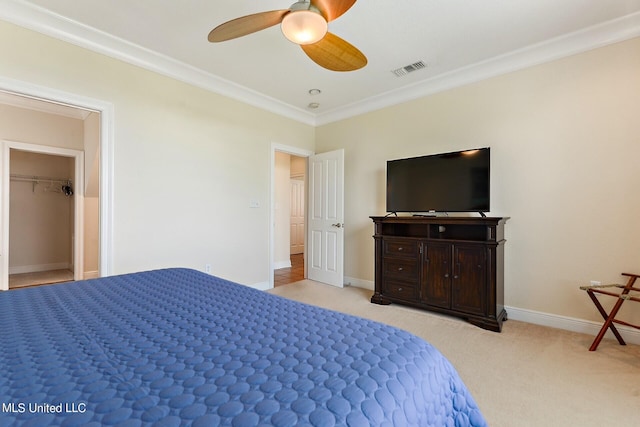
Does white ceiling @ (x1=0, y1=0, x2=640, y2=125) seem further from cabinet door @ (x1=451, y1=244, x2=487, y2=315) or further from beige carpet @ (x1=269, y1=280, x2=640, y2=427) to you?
beige carpet @ (x1=269, y1=280, x2=640, y2=427)

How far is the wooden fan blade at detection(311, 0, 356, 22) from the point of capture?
1683mm

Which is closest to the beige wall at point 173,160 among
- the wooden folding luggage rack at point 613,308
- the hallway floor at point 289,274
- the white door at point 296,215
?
the hallway floor at point 289,274

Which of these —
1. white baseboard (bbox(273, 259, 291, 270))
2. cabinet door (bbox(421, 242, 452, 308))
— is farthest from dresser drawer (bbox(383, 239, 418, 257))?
white baseboard (bbox(273, 259, 291, 270))

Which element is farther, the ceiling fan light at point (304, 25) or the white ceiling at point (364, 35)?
the white ceiling at point (364, 35)

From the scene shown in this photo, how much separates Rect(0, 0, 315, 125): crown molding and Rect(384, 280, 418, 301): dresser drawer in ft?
9.78

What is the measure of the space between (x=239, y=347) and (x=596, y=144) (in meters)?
3.40

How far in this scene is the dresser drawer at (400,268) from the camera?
3.27 metres

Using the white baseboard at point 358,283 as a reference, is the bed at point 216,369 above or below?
above

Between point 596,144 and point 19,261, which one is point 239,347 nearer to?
point 596,144

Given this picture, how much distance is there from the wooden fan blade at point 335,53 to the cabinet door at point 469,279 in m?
2.03

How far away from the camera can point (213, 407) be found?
0.57 metres

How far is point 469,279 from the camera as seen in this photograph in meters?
2.87

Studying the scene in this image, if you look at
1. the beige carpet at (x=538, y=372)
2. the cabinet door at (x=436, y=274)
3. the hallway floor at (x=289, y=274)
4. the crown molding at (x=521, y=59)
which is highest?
the crown molding at (x=521, y=59)

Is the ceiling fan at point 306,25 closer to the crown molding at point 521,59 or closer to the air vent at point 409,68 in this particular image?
the air vent at point 409,68
